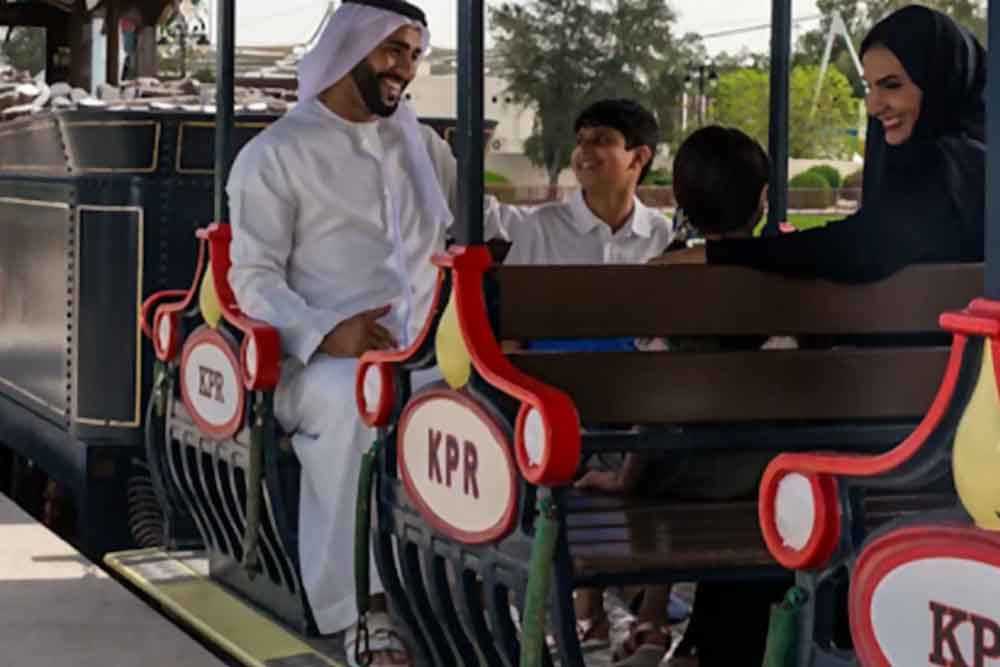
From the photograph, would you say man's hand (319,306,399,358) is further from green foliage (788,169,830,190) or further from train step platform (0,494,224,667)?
green foliage (788,169,830,190)

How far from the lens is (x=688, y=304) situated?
326 centimetres

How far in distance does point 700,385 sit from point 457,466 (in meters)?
0.41

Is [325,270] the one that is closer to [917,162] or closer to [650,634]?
[650,634]

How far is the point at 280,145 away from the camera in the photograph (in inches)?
171

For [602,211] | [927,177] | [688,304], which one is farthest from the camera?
[602,211]

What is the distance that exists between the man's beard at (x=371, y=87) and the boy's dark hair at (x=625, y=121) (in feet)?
1.65

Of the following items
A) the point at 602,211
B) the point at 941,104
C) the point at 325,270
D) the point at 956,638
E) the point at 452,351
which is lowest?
the point at 956,638

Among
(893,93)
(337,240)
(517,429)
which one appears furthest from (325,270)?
(893,93)

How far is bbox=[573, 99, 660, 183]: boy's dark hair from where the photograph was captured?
15.3ft

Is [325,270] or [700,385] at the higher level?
[325,270]

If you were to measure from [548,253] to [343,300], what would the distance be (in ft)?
2.06

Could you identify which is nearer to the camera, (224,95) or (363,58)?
(363,58)

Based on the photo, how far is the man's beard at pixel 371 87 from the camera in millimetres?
4379

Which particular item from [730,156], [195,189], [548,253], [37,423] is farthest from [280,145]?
[37,423]
